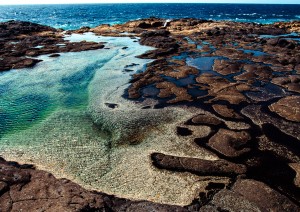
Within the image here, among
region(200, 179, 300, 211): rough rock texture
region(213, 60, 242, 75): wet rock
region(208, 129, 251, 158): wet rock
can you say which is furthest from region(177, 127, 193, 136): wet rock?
region(213, 60, 242, 75): wet rock

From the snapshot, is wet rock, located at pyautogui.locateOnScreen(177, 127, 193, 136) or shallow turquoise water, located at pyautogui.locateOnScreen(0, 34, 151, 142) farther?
shallow turquoise water, located at pyautogui.locateOnScreen(0, 34, 151, 142)

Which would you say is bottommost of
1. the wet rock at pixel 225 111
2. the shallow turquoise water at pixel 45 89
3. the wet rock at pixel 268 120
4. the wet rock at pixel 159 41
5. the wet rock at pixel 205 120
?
the shallow turquoise water at pixel 45 89

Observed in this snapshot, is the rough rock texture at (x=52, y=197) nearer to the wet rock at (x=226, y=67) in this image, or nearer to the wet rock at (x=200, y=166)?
the wet rock at (x=200, y=166)

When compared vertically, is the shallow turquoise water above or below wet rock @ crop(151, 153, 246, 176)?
below

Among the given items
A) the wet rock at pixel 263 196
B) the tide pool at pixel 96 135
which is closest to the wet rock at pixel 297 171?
the wet rock at pixel 263 196

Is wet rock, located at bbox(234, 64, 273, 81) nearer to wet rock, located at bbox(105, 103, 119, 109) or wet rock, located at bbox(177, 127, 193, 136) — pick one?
wet rock, located at bbox(177, 127, 193, 136)

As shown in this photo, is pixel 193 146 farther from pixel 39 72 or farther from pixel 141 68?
pixel 39 72

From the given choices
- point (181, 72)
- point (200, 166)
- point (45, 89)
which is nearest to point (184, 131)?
point (200, 166)

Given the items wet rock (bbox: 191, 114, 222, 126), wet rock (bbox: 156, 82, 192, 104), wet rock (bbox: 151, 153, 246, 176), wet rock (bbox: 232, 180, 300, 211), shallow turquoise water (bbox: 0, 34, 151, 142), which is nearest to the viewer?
wet rock (bbox: 232, 180, 300, 211)
